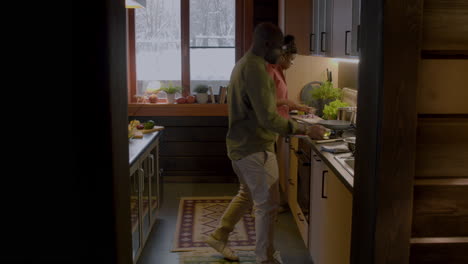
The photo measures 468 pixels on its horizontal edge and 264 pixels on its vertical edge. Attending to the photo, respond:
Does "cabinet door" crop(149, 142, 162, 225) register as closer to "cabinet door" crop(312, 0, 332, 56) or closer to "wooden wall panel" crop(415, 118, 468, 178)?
"cabinet door" crop(312, 0, 332, 56)

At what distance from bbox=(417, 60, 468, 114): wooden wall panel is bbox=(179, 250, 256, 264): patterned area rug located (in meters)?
2.44

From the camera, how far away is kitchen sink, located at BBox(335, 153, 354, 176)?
105 inches

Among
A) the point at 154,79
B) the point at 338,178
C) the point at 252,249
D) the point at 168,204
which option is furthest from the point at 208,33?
the point at 338,178

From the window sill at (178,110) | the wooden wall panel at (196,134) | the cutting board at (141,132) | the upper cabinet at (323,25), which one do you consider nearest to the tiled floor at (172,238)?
the wooden wall panel at (196,134)

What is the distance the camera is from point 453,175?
1538 mm

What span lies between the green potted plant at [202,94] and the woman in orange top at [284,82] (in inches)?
70.3

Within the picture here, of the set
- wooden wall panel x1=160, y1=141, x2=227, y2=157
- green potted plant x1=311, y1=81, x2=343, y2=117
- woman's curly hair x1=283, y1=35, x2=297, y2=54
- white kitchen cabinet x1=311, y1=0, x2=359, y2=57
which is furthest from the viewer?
wooden wall panel x1=160, y1=141, x2=227, y2=157

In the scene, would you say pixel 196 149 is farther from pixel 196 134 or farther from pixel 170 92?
pixel 170 92

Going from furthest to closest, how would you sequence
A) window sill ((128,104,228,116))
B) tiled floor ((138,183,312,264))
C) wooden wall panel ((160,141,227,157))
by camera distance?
wooden wall panel ((160,141,227,157)) → window sill ((128,104,228,116)) → tiled floor ((138,183,312,264))

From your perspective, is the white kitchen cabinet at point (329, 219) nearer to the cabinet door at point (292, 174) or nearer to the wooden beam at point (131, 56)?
the cabinet door at point (292, 174)

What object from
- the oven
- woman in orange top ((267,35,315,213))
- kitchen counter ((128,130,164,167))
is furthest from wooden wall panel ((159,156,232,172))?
the oven

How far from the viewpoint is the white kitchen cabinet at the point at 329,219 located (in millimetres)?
2529

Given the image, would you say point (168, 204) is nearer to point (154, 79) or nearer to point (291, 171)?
point (291, 171)

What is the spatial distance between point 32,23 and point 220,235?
265cm
